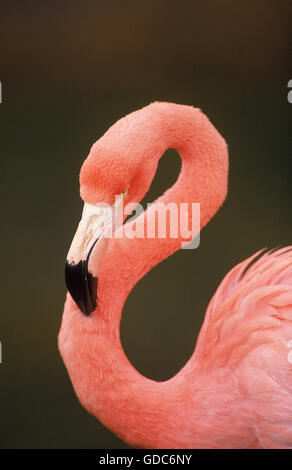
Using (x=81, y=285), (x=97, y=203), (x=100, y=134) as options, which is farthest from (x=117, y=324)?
(x=100, y=134)

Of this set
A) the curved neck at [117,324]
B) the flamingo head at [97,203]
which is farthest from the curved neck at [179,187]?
the flamingo head at [97,203]

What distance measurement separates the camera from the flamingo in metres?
1.21

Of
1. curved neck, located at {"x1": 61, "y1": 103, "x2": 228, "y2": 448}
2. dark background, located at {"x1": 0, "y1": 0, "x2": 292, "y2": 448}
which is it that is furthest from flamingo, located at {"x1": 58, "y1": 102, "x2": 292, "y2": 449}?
dark background, located at {"x1": 0, "y1": 0, "x2": 292, "y2": 448}

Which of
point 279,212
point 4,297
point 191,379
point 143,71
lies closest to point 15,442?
point 4,297

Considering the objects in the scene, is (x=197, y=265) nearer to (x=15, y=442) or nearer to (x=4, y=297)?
(x=4, y=297)

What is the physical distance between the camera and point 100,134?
1512mm

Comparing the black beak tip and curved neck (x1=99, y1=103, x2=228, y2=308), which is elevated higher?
curved neck (x1=99, y1=103, x2=228, y2=308)

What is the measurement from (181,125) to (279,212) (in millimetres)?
433

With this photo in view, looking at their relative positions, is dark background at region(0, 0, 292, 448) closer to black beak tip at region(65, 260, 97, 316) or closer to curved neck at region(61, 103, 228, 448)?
curved neck at region(61, 103, 228, 448)

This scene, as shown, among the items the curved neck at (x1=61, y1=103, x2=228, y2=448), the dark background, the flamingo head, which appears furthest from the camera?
the dark background

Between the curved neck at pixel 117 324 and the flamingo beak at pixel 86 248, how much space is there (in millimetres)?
95

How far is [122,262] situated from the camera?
1.31 metres

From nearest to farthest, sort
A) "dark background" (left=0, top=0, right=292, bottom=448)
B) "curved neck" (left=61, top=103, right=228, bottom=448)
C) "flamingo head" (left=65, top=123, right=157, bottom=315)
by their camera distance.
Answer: "flamingo head" (left=65, top=123, right=157, bottom=315) → "curved neck" (left=61, top=103, right=228, bottom=448) → "dark background" (left=0, top=0, right=292, bottom=448)

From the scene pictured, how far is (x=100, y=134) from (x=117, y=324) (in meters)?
0.56
